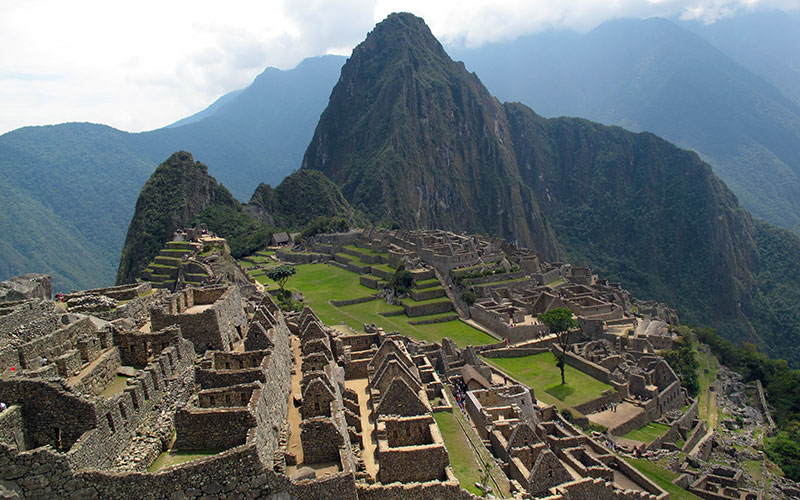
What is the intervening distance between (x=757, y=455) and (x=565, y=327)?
14644 millimetres

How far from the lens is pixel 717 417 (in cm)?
4375

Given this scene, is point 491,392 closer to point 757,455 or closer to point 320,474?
point 320,474

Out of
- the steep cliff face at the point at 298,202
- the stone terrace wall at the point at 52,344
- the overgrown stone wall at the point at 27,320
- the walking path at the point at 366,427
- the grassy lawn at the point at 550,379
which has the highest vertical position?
the steep cliff face at the point at 298,202

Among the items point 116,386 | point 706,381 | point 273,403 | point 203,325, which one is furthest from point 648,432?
point 116,386

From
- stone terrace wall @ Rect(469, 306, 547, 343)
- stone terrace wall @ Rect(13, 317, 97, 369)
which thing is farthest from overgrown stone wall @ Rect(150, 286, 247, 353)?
stone terrace wall @ Rect(469, 306, 547, 343)

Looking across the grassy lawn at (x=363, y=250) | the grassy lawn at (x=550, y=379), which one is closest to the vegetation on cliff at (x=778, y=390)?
the grassy lawn at (x=550, y=379)

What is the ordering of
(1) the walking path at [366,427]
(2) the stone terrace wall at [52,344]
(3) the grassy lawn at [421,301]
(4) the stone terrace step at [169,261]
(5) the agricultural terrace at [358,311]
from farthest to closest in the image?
(3) the grassy lawn at [421,301] < (4) the stone terrace step at [169,261] < (5) the agricultural terrace at [358,311] < (1) the walking path at [366,427] < (2) the stone terrace wall at [52,344]

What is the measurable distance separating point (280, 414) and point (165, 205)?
88791 millimetres

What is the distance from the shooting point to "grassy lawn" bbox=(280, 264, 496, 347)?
4700 cm

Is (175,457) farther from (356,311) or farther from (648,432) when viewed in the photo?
(356,311)

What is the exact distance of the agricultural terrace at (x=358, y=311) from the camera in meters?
47.0

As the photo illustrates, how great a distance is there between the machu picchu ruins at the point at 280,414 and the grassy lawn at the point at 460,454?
0.11 metres

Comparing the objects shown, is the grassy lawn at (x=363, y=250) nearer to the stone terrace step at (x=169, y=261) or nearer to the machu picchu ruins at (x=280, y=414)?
the stone terrace step at (x=169, y=261)

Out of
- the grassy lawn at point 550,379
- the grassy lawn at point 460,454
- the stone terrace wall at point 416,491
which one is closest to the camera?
the stone terrace wall at point 416,491
